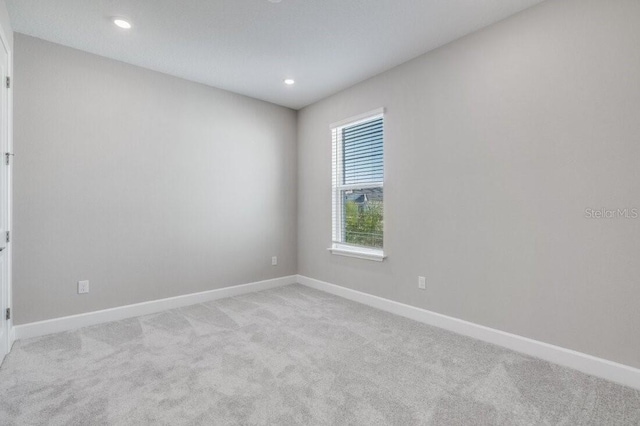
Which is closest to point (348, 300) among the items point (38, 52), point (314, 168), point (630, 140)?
point (314, 168)

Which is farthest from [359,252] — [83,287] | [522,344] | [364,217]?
[83,287]

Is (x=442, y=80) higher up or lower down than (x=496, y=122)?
higher up

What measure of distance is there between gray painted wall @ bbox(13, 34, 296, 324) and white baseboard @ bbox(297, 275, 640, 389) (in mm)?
1932

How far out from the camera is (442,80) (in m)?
2.96

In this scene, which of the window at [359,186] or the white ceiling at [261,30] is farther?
the window at [359,186]

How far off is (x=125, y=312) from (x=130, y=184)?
1.32 m

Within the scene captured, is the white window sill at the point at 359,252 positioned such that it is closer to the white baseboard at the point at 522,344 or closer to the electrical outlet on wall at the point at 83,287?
the white baseboard at the point at 522,344

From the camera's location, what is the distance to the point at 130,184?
10.9ft

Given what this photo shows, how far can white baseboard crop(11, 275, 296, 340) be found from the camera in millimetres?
2781

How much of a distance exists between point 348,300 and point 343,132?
2.13 meters

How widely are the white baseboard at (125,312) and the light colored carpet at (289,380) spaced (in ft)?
0.43

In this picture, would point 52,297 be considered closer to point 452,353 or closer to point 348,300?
point 348,300

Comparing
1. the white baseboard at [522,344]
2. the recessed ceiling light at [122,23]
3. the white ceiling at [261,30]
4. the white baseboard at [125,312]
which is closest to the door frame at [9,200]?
the white baseboard at [125,312]

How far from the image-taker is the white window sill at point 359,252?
3.59 meters
